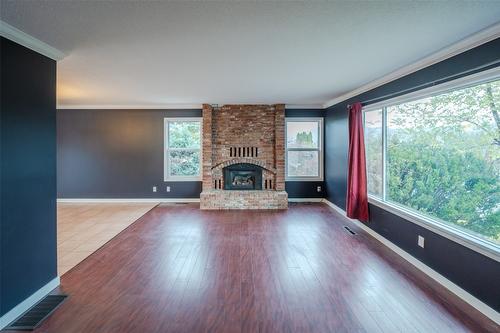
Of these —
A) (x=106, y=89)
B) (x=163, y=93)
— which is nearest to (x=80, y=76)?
(x=106, y=89)

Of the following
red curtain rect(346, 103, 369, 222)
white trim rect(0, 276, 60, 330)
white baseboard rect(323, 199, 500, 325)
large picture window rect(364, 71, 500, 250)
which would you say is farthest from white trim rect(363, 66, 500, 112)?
white trim rect(0, 276, 60, 330)

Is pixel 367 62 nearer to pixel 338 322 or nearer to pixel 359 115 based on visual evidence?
pixel 359 115

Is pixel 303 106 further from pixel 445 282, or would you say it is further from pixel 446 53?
pixel 445 282

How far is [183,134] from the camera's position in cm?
666

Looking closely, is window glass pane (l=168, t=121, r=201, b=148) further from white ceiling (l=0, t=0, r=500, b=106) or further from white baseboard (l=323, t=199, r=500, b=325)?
white baseboard (l=323, t=199, r=500, b=325)

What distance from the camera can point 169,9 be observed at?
1.90m

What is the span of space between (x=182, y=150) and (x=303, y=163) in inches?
120

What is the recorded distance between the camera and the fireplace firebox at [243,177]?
6.48m

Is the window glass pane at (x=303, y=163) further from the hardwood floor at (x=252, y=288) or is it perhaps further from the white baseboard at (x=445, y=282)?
the white baseboard at (x=445, y=282)

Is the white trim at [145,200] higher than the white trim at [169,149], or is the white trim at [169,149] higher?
the white trim at [169,149]

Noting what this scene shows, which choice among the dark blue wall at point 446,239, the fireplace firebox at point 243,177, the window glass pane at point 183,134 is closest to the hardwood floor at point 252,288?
the dark blue wall at point 446,239

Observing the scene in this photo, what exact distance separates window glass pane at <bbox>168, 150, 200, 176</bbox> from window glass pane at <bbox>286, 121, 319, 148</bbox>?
235cm

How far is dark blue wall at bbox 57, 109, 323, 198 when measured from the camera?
654 cm

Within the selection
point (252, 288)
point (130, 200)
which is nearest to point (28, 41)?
point (252, 288)
